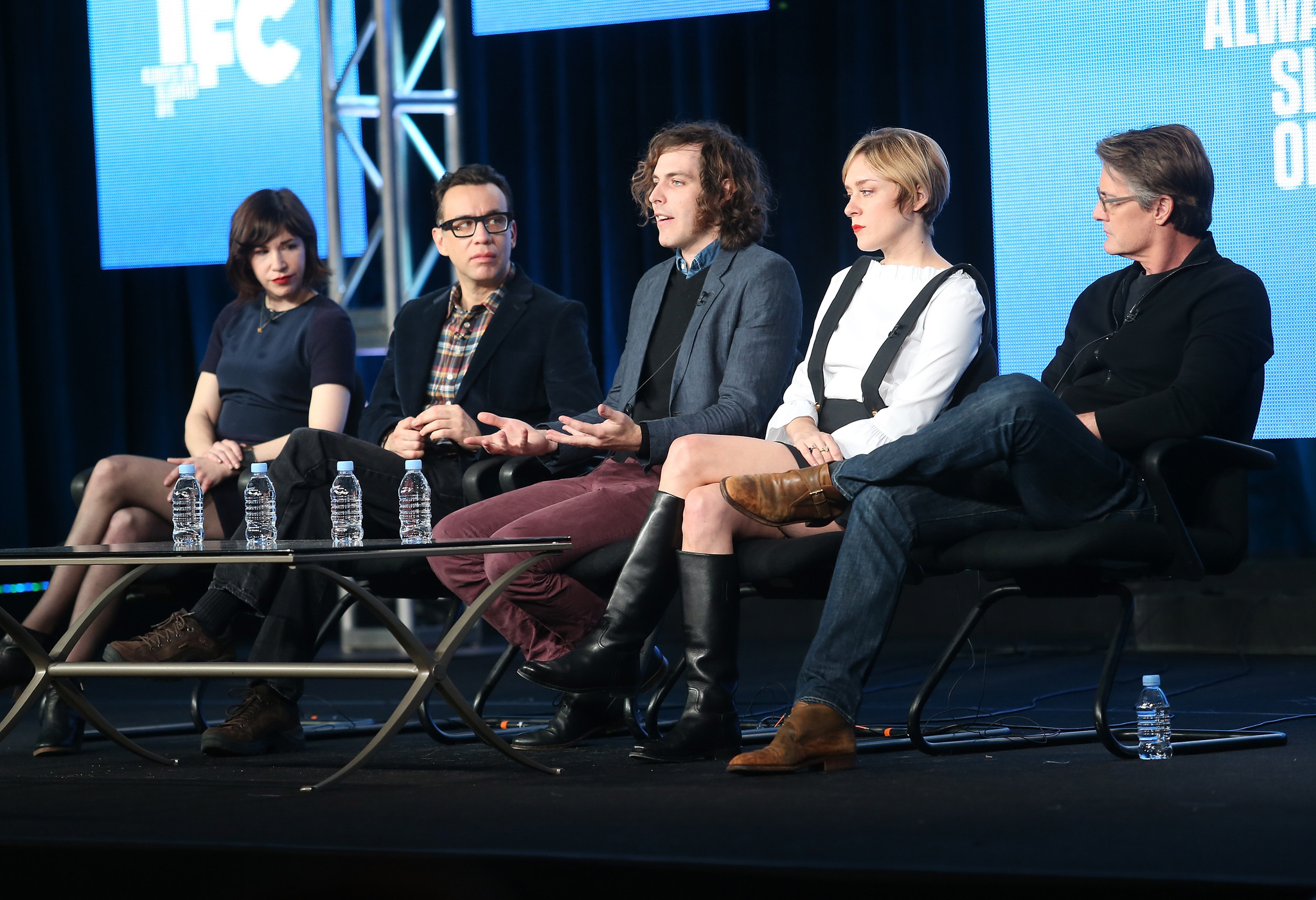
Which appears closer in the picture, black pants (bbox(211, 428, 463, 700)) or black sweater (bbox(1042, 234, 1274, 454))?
→ black sweater (bbox(1042, 234, 1274, 454))

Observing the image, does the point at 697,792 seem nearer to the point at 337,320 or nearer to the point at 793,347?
the point at 793,347

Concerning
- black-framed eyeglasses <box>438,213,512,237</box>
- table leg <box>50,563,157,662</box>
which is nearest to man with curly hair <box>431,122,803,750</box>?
black-framed eyeglasses <box>438,213,512,237</box>

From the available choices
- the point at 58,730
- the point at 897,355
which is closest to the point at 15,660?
the point at 58,730

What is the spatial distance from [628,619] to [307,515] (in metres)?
0.81

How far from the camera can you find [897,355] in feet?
8.80

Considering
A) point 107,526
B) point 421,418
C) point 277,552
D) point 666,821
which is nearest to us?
point 666,821

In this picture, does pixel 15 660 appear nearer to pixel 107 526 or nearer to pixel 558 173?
pixel 107 526

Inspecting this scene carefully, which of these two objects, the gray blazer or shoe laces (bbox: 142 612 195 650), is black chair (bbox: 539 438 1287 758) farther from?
shoe laces (bbox: 142 612 195 650)

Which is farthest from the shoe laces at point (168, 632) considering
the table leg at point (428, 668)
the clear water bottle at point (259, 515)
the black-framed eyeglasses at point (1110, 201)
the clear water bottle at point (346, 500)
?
the black-framed eyeglasses at point (1110, 201)

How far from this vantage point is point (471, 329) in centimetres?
343

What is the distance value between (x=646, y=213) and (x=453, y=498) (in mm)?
781

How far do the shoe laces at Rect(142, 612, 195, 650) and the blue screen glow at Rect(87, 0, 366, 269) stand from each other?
2288 millimetres

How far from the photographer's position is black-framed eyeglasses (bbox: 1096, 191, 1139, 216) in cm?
271

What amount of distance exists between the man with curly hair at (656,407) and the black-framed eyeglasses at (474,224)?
0.35m
